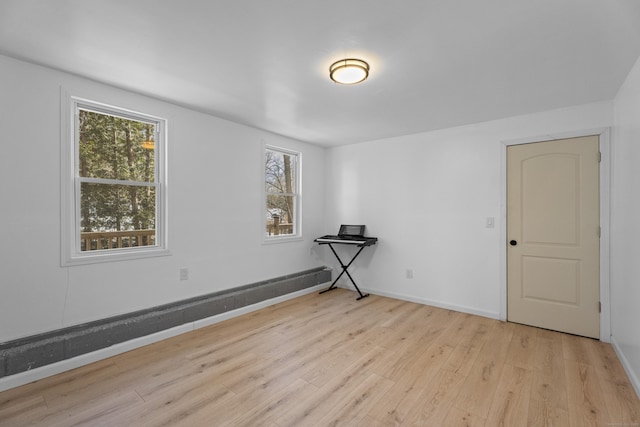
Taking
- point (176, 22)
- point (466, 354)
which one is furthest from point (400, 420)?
point (176, 22)

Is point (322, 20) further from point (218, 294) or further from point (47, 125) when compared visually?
point (218, 294)

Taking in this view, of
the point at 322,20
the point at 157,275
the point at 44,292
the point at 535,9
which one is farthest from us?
the point at 157,275

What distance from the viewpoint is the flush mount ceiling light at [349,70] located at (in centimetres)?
216

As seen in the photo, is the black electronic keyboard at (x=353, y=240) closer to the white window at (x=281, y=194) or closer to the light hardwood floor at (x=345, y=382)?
the white window at (x=281, y=194)

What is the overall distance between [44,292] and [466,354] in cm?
346

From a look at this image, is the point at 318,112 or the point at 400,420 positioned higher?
the point at 318,112

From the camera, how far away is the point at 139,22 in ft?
5.74

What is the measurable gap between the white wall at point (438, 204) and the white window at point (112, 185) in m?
2.76

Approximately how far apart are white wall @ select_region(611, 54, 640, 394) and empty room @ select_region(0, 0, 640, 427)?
37mm

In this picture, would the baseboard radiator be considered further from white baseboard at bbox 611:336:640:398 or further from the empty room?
white baseboard at bbox 611:336:640:398

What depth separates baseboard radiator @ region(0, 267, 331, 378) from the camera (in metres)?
2.18

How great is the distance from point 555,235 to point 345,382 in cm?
268

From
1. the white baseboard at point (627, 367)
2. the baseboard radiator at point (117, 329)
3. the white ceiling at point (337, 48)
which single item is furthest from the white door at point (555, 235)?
the baseboard radiator at point (117, 329)

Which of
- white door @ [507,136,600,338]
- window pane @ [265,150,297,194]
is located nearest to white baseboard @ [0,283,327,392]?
window pane @ [265,150,297,194]
